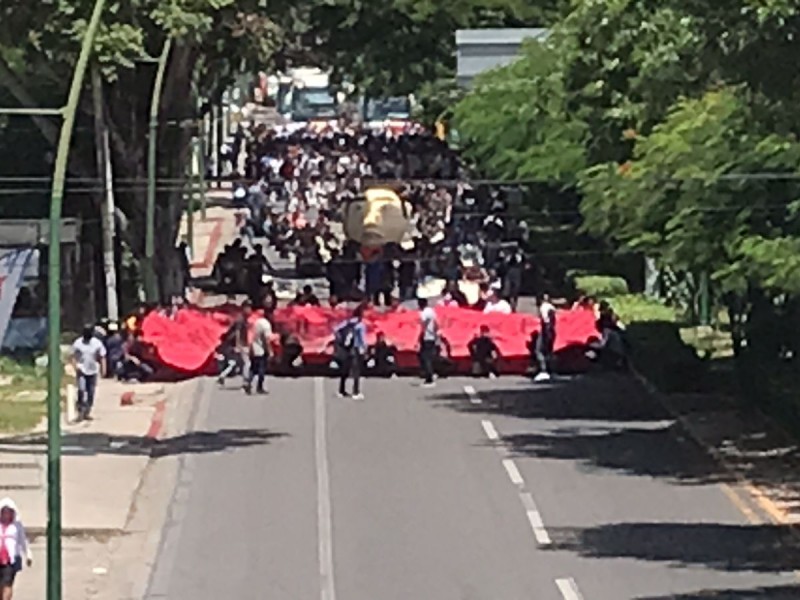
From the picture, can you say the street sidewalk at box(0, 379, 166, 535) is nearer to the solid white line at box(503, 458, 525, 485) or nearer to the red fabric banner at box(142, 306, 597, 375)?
the red fabric banner at box(142, 306, 597, 375)

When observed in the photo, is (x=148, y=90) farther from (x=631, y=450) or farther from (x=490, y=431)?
(x=631, y=450)

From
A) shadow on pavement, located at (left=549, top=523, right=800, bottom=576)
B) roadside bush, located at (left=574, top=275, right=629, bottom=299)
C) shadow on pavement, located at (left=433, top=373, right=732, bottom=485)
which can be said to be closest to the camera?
shadow on pavement, located at (left=549, top=523, right=800, bottom=576)

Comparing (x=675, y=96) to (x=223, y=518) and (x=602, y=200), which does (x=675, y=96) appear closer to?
(x=602, y=200)

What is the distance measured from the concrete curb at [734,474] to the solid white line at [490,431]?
286cm

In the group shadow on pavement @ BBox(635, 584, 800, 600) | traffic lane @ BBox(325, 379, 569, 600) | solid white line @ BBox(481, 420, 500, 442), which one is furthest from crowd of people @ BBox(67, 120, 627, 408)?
shadow on pavement @ BBox(635, 584, 800, 600)

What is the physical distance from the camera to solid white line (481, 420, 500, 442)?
1495 inches

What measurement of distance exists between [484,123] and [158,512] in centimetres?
2917

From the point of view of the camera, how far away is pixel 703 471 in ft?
114

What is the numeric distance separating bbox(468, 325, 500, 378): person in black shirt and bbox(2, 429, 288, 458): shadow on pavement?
7.74 metres

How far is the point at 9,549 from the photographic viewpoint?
928 inches

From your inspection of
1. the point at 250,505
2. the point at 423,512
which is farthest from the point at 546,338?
the point at 423,512

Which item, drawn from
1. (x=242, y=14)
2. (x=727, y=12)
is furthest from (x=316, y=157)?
(x=727, y=12)

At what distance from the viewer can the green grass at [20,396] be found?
3981 cm

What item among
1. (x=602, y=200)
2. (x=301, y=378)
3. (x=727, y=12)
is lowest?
(x=301, y=378)
